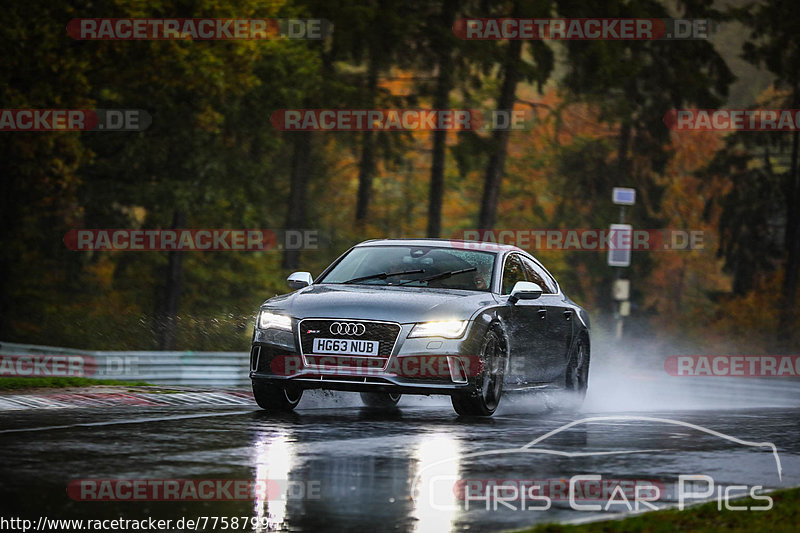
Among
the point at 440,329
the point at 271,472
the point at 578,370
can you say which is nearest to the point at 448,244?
the point at 440,329

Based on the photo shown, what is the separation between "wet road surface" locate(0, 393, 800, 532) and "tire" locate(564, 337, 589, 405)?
2.01 meters

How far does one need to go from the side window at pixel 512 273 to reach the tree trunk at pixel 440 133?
3255 centimetres

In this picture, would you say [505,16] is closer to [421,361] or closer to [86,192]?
[86,192]

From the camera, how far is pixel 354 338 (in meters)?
12.8

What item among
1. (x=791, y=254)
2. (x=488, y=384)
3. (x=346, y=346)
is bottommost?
(x=488, y=384)

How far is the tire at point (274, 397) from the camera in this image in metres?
13.4

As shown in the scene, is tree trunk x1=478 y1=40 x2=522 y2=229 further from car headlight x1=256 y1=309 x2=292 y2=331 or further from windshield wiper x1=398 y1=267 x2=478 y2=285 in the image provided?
car headlight x1=256 y1=309 x2=292 y2=331

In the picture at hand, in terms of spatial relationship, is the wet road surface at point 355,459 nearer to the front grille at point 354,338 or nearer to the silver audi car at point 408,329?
the silver audi car at point 408,329

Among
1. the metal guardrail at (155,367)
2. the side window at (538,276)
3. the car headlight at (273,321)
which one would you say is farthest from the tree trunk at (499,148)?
the car headlight at (273,321)

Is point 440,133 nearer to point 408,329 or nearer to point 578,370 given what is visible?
point 578,370

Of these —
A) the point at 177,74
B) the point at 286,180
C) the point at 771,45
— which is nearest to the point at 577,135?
the point at 771,45

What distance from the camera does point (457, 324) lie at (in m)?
12.8

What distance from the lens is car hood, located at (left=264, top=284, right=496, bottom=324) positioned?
12.8 metres

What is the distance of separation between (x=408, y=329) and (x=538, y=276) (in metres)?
3.46
